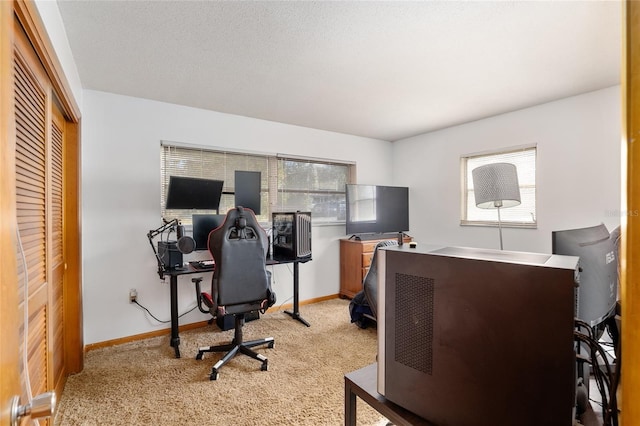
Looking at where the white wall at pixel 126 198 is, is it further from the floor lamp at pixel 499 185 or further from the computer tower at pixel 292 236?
the floor lamp at pixel 499 185

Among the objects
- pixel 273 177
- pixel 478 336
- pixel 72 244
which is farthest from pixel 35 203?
pixel 273 177

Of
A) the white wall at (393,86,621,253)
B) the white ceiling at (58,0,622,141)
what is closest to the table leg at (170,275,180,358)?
the white ceiling at (58,0,622,141)

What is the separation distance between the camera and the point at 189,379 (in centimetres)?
231

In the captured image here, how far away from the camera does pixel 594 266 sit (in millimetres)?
982

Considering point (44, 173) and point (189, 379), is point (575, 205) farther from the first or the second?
point (44, 173)

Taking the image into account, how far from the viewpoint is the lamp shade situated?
7.97 ft

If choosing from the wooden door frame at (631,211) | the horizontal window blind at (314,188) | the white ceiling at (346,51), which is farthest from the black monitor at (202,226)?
the wooden door frame at (631,211)

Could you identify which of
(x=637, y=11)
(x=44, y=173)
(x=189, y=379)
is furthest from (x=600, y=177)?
(x=44, y=173)

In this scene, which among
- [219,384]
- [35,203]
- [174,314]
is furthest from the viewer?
[174,314]

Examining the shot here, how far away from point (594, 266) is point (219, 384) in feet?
7.68

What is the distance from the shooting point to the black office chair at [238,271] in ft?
7.63

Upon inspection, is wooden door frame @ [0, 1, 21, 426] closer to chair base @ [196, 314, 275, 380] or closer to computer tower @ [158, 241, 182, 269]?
chair base @ [196, 314, 275, 380]

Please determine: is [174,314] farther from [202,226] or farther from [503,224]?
[503,224]

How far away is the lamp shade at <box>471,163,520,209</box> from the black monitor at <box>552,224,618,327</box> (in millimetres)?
1420
